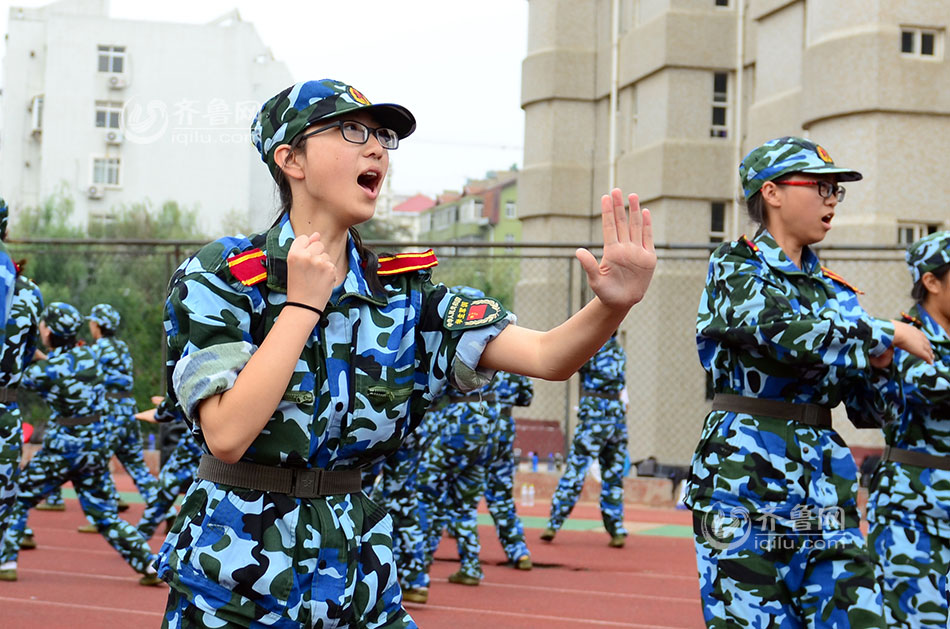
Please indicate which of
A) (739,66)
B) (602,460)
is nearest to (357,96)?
(602,460)

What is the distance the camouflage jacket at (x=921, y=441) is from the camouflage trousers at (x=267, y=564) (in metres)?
3.20

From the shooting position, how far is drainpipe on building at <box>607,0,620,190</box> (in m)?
31.2

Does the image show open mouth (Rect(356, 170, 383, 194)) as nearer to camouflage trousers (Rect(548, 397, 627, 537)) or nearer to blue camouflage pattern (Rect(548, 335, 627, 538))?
blue camouflage pattern (Rect(548, 335, 627, 538))

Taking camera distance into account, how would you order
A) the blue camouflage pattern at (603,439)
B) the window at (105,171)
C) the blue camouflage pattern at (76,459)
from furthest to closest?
the window at (105,171) < the blue camouflage pattern at (603,439) < the blue camouflage pattern at (76,459)

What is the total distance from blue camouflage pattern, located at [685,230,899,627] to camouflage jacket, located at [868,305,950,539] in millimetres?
665

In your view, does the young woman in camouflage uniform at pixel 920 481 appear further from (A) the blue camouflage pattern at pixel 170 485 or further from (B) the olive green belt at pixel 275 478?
(A) the blue camouflage pattern at pixel 170 485

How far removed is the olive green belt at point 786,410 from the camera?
451 cm

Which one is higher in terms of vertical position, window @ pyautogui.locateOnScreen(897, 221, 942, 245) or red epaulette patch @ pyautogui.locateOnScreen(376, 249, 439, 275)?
window @ pyautogui.locateOnScreen(897, 221, 942, 245)

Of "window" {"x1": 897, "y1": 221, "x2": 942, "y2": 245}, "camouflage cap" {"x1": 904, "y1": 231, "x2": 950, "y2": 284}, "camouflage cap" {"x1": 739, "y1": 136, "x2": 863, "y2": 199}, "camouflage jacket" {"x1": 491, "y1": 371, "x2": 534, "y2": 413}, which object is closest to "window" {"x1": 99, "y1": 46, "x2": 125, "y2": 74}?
"window" {"x1": 897, "y1": 221, "x2": 942, "y2": 245}

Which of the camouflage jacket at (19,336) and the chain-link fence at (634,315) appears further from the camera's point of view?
the chain-link fence at (634,315)

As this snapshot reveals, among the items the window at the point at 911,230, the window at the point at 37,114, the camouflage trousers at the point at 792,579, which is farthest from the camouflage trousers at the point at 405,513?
the window at the point at 37,114

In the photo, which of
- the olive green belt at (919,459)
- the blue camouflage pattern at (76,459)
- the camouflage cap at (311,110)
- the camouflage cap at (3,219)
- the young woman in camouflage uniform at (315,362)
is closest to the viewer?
the young woman in camouflage uniform at (315,362)

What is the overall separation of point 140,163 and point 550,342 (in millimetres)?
53229

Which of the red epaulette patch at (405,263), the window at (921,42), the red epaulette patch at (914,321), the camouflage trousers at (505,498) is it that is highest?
the window at (921,42)
